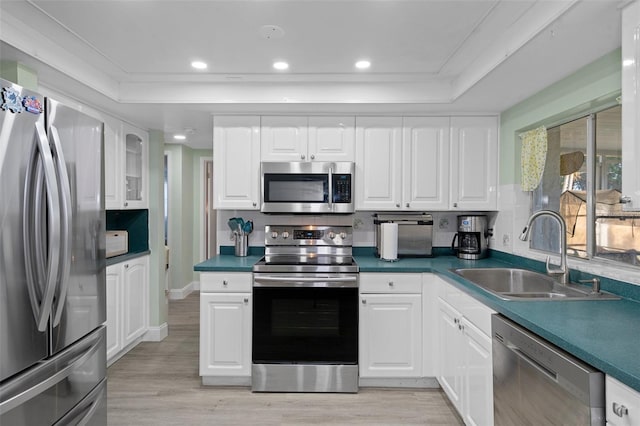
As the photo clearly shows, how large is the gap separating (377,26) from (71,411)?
91.3 inches

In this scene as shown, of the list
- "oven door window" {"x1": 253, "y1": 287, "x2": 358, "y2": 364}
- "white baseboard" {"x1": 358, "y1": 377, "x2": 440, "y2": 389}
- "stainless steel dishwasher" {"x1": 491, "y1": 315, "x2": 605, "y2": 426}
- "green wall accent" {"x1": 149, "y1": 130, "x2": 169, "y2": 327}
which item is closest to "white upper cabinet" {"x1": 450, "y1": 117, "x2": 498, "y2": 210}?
"oven door window" {"x1": 253, "y1": 287, "x2": 358, "y2": 364}

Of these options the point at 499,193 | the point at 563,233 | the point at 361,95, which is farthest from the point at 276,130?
the point at 563,233

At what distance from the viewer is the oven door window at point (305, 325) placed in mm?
2734

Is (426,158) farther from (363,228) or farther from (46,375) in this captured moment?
(46,375)

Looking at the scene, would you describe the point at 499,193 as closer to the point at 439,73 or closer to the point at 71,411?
the point at 439,73

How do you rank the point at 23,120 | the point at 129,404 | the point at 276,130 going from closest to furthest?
the point at 23,120 → the point at 129,404 → the point at 276,130

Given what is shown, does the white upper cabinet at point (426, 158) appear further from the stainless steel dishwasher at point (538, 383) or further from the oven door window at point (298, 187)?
the stainless steel dishwasher at point (538, 383)

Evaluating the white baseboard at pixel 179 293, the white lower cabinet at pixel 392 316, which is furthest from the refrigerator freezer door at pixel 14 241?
the white baseboard at pixel 179 293

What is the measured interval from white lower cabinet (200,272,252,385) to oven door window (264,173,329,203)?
0.71m

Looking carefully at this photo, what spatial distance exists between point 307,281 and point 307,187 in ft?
2.55

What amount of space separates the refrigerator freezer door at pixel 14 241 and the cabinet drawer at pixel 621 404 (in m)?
1.94

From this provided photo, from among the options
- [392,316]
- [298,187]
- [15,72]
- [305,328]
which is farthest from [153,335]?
[15,72]

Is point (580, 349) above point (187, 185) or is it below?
below

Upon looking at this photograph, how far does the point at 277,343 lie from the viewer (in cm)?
277
